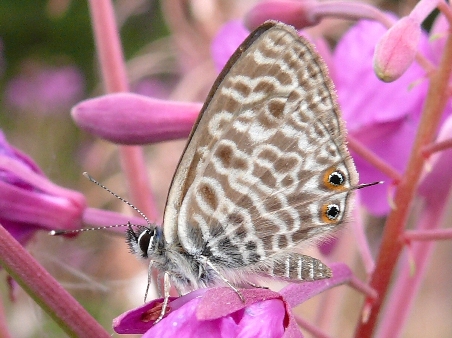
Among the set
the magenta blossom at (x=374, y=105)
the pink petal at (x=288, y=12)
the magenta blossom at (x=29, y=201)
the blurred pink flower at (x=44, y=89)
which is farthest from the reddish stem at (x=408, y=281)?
the blurred pink flower at (x=44, y=89)

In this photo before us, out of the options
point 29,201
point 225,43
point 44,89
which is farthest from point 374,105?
point 44,89

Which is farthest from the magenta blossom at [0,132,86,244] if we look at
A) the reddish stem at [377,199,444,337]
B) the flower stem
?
the reddish stem at [377,199,444,337]

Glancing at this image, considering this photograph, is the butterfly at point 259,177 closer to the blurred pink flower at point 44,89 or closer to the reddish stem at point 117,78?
the reddish stem at point 117,78

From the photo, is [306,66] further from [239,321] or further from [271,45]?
[239,321]

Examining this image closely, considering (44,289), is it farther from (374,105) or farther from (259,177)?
(374,105)

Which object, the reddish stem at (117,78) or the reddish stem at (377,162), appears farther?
the reddish stem at (117,78)
